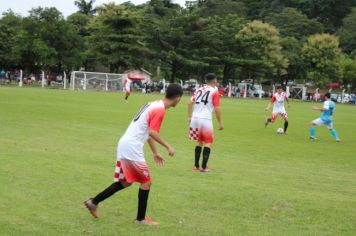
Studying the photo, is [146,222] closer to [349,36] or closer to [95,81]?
[95,81]

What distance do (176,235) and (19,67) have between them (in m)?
65.1

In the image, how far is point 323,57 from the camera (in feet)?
227

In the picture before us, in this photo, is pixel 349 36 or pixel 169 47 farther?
pixel 349 36

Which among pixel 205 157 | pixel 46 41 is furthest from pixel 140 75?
pixel 205 157

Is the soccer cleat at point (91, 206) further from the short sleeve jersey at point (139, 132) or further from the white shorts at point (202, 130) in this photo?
the white shorts at point (202, 130)

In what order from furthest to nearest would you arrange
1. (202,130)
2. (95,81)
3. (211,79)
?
(95,81) < (202,130) < (211,79)

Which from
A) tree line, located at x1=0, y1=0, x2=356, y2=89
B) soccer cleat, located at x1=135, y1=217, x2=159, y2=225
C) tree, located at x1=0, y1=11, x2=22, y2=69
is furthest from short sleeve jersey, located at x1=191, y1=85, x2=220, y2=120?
tree, located at x1=0, y1=11, x2=22, y2=69

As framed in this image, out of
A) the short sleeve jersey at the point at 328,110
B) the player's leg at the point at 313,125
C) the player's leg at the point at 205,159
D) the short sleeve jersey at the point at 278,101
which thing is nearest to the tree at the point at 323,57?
the short sleeve jersey at the point at 278,101

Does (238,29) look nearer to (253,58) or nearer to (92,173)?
(253,58)

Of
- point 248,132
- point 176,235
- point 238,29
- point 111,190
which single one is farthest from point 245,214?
point 238,29

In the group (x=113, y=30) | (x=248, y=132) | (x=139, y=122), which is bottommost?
(x=248, y=132)

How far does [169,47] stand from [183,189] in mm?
55550

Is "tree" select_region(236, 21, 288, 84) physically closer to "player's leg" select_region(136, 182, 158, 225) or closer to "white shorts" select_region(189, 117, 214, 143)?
"white shorts" select_region(189, 117, 214, 143)

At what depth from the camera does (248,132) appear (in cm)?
1900
